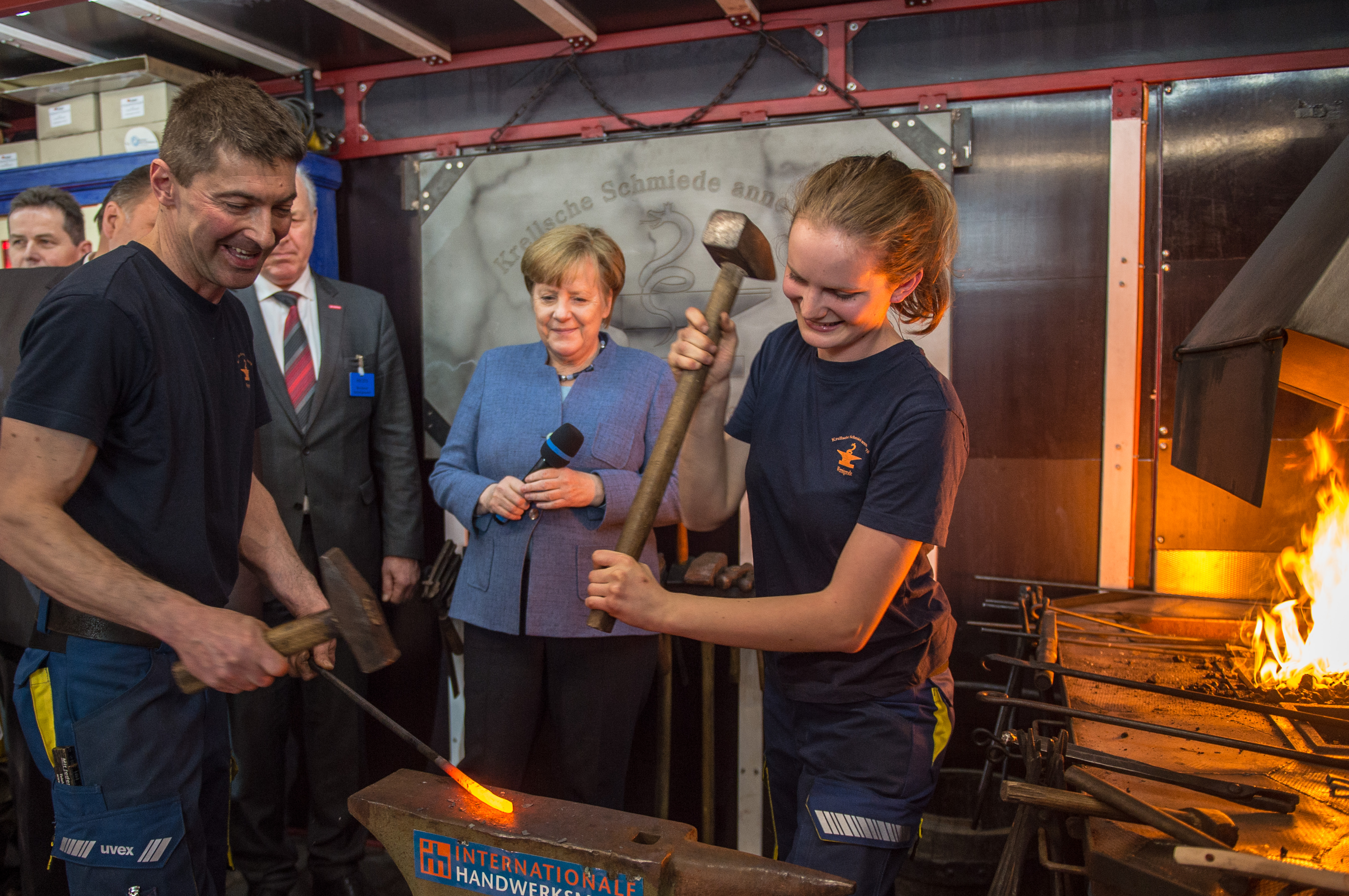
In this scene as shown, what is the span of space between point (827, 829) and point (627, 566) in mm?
577

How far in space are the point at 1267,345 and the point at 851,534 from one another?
3.43 feet

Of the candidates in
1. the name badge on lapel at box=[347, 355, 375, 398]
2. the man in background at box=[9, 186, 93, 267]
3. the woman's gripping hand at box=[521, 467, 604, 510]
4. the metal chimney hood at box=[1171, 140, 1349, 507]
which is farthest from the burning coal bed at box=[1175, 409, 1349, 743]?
the man in background at box=[9, 186, 93, 267]

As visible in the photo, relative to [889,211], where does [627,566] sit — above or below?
below

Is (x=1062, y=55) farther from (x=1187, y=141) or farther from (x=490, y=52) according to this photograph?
(x=490, y=52)

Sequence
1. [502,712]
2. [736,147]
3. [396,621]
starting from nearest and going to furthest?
1. [502,712]
2. [736,147]
3. [396,621]

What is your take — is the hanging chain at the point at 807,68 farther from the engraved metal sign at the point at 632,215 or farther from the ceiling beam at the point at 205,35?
the ceiling beam at the point at 205,35

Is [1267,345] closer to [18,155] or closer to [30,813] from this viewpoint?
[30,813]

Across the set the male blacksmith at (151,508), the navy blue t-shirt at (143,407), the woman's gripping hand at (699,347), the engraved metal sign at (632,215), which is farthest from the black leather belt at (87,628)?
the engraved metal sign at (632,215)

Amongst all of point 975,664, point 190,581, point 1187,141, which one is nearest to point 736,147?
point 1187,141

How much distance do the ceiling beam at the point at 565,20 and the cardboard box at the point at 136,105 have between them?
1.33 metres

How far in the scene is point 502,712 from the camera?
8.18 ft

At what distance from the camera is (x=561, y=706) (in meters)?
2.49

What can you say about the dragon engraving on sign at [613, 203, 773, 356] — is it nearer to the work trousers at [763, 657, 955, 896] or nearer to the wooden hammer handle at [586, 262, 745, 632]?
the wooden hammer handle at [586, 262, 745, 632]

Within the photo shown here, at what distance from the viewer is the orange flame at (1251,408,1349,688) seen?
212 cm
